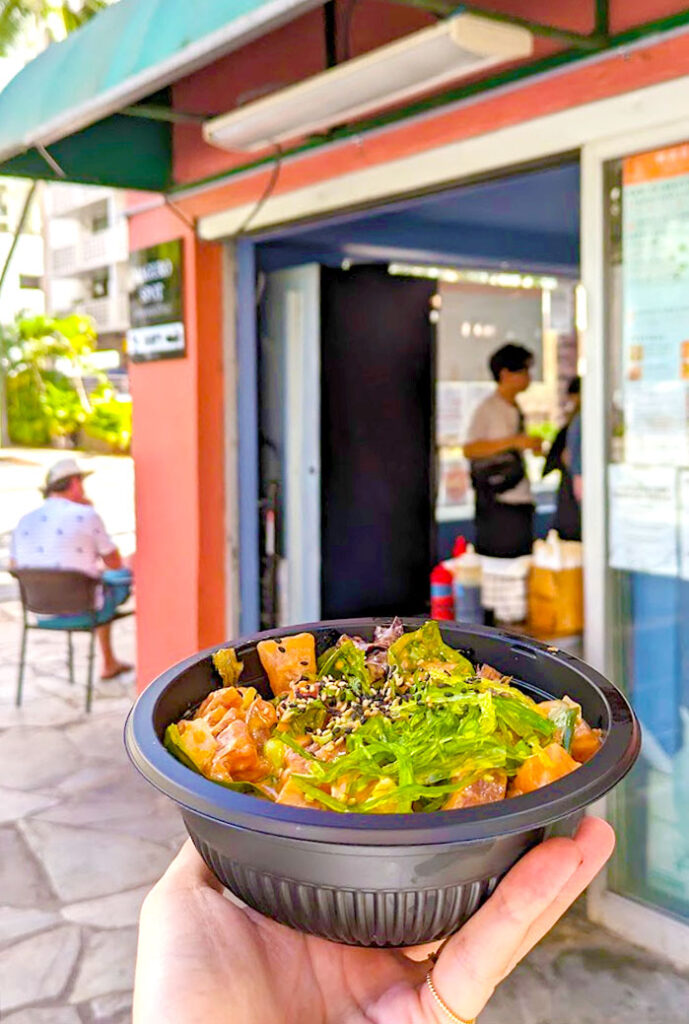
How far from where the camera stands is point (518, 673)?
1518 millimetres

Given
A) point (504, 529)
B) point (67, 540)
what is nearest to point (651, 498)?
point (504, 529)

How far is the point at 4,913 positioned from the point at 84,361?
31789 millimetres

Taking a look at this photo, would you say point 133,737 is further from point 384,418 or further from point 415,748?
point 384,418

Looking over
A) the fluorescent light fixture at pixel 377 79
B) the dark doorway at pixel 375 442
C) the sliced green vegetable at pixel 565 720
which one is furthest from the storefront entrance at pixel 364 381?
the sliced green vegetable at pixel 565 720

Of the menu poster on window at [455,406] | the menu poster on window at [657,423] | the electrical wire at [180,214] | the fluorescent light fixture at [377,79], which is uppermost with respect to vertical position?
the electrical wire at [180,214]

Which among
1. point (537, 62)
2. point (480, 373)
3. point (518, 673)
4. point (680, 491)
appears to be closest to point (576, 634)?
point (680, 491)

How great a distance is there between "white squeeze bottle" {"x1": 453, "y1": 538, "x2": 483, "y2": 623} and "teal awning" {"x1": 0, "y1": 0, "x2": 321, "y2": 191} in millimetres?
2395

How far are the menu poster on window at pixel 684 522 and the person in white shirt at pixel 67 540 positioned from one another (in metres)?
3.60

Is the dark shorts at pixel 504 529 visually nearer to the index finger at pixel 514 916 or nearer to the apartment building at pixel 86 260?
the index finger at pixel 514 916

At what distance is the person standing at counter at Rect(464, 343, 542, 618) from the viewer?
5.76 m

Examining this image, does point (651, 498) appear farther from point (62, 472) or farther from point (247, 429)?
point (62, 472)

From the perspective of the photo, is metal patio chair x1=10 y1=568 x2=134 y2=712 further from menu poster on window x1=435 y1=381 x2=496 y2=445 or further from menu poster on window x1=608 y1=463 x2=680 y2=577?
menu poster on window x1=608 y1=463 x2=680 y2=577

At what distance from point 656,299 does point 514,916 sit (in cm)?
234

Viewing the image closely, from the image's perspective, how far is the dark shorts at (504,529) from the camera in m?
5.75
